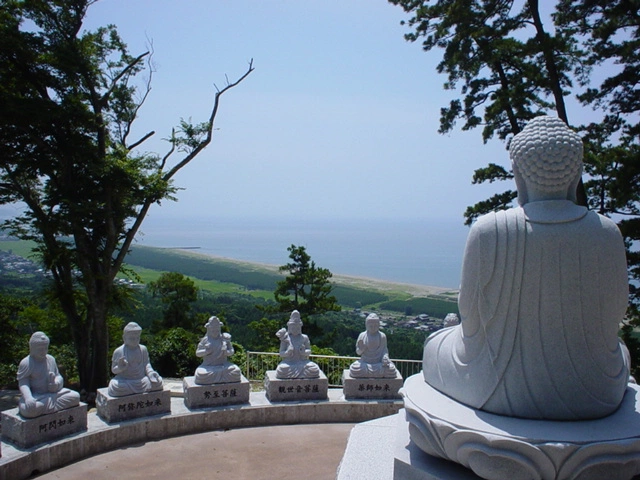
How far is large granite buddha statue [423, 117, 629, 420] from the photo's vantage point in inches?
146

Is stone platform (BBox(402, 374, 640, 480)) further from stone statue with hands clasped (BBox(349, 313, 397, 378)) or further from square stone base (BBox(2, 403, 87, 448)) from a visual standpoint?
square stone base (BBox(2, 403, 87, 448))

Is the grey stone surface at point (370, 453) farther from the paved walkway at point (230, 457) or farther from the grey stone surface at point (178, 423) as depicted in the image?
the grey stone surface at point (178, 423)

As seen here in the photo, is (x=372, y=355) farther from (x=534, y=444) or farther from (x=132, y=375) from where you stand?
(x=534, y=444)

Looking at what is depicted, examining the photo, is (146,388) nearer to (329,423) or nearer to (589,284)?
(329,423)

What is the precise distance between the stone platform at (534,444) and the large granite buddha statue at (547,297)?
0.50 feet

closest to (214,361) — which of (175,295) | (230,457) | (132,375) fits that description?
(132,375)

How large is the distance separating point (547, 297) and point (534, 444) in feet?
3.27

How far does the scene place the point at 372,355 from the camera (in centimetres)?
790

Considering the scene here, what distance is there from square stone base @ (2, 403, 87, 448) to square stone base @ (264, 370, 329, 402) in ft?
8.34

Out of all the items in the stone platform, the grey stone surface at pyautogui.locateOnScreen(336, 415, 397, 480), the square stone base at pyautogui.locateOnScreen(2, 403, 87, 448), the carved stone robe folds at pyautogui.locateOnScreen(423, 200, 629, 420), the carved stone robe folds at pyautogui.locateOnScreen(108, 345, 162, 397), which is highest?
the carved stone robe folds at pyautogui.locateOnScreen(423, 200, 629, 420)

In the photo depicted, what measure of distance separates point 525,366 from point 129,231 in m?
9.93

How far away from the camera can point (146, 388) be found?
7.00 meters

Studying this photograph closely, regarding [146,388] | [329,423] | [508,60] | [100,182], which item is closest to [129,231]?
[100,182]

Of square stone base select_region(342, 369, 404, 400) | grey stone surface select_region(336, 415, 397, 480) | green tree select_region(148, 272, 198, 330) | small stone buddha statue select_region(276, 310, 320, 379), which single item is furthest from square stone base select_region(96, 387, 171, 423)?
green tree select_region(148, 272, 198, 330)
